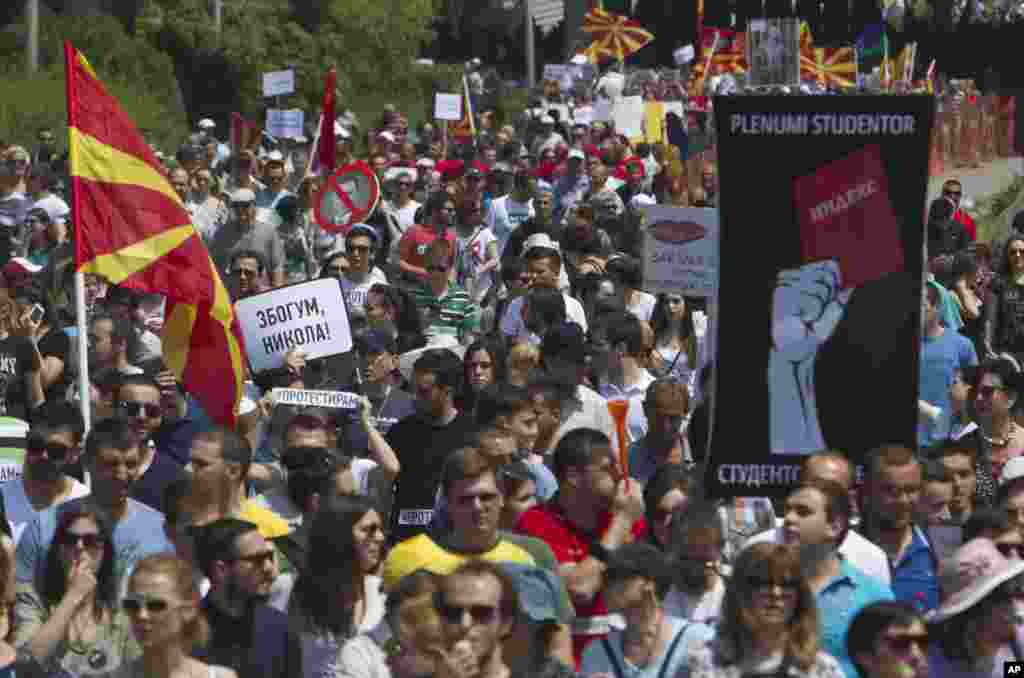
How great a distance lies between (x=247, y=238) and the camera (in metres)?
15.0

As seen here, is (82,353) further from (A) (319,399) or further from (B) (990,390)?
(B) (990,390)

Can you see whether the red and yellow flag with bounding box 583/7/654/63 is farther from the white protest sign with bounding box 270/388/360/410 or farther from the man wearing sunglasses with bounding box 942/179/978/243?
the white protest sign with bounding box 270/388/360/410

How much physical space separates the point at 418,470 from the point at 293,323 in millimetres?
2133

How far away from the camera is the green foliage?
1283 inches

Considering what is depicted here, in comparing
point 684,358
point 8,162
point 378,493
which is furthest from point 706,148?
point 378,493

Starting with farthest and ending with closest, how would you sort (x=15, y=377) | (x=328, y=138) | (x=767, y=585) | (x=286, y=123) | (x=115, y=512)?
(x=286, y=123)
(x=328, y=138)
(x=15, y=377)
(x=115, y=512)
(x=767, y=585)

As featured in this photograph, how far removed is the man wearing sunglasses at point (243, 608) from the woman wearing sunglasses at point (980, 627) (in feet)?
5.69

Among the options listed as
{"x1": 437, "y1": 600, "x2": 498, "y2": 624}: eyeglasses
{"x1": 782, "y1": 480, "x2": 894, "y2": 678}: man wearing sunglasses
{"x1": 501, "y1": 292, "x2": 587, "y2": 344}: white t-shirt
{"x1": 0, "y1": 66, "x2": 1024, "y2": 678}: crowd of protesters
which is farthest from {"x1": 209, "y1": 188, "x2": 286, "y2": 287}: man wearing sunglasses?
{"x1": 437, "y1": 600, "x2": 498, "y2": 624}: eyeglasses

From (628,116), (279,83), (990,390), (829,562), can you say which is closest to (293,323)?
(990,390)

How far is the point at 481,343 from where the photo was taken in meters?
10.4

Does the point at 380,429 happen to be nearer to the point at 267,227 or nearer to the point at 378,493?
the point at 378,493

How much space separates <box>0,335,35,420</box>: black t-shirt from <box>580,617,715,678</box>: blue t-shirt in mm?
4960

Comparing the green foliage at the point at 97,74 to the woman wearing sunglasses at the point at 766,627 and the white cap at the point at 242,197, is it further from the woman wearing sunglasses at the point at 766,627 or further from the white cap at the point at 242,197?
the woman wearing sunglasses at the point at 766,627

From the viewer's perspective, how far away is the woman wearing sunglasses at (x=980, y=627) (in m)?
6.28
